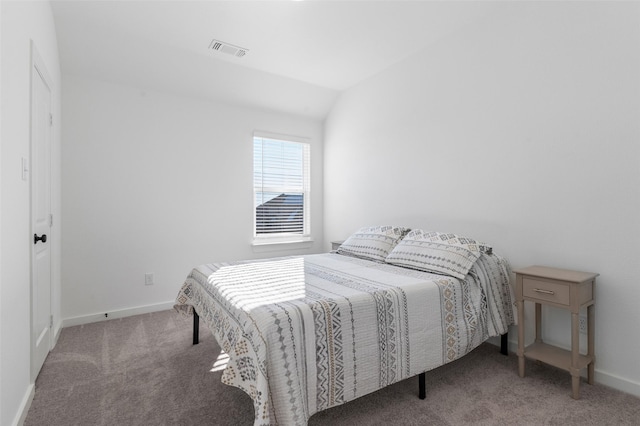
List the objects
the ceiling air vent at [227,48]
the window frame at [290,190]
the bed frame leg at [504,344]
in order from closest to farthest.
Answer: the bed frame leg at [504,344] → the ceiling air vent at [227,48] → the window frame at [290,190]

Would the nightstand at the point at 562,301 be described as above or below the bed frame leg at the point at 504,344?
above

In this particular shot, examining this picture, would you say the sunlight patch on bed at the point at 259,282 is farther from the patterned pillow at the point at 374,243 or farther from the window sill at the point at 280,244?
the window sill at the point at 280,244

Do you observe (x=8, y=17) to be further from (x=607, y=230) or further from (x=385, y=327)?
(x=607, y=230)

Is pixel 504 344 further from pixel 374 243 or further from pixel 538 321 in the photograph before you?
pixel 374 243

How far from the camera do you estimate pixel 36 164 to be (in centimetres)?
209

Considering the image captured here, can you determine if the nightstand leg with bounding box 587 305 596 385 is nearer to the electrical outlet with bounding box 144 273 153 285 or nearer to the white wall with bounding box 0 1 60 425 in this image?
the white wall with bounding box 0 1 60 425

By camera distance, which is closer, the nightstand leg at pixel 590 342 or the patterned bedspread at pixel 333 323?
the patterned bedspread at pixel 333 323

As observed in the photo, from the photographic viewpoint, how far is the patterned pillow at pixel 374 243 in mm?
2878

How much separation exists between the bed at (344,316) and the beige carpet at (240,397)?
7.9 inches

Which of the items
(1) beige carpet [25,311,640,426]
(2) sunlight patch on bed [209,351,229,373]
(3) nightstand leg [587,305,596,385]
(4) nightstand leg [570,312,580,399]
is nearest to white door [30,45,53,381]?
(1) beige carpet [25,311,640,426]

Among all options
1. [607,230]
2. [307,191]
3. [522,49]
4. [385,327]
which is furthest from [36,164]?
[607,230]

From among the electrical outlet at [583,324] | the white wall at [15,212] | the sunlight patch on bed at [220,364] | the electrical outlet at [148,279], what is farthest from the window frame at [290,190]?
the electrical outlet at [583,324]

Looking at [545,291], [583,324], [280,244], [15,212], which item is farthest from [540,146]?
[15,212]

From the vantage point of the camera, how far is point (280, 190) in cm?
434
